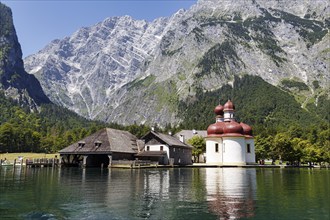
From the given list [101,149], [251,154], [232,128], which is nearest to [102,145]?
[101,149]

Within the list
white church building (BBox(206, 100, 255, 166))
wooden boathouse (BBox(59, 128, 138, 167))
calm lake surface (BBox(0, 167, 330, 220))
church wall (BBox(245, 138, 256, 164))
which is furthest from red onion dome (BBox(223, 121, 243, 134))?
calm lake surface (BBox(0, 167, 330, 220))

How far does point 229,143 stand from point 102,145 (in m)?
35.7

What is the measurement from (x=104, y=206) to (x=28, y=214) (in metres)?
4.66

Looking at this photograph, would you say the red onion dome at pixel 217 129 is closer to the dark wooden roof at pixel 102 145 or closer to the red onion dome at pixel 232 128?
the red onion dome at pixel 232 128

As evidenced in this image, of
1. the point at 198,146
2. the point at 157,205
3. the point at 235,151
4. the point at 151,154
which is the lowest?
the point at 157,205

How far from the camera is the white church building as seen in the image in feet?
306

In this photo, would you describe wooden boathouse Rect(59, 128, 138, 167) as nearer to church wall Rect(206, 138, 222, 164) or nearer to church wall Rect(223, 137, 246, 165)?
church wall Rect(206, 138, 222, 164)

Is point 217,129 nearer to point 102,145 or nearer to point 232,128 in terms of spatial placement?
point 232,128

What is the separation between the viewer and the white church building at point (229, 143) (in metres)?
93.2

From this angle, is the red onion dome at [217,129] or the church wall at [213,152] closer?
the church wall at [213,152]

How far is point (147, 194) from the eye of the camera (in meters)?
28.8

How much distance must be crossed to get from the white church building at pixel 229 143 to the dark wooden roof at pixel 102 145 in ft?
80.3

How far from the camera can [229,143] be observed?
309 ft

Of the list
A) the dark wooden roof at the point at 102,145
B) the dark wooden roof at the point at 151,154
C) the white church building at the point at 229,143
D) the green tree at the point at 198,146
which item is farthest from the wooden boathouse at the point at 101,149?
the green tree at the point at 198,146
